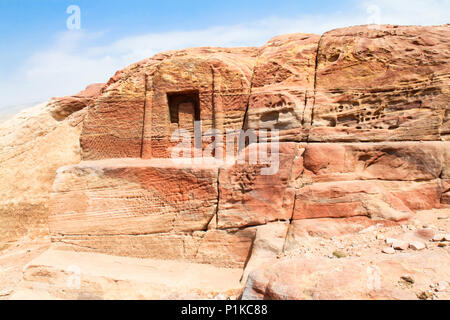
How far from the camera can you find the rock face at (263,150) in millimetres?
6594

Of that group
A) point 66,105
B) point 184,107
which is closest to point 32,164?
point 66,105

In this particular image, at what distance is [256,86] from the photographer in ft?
26.9

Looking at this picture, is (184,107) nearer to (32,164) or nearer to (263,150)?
(263,150)

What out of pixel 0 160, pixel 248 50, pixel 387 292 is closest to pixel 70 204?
pixel 0 160

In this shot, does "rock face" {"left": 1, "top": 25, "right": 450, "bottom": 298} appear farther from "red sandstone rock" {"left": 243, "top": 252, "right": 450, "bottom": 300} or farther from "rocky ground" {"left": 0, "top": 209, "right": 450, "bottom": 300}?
"red sandstone rock" {"left": 243, "top": 252, "right": 450, "bottom": 300}

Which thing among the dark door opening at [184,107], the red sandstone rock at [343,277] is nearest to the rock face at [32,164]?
the dark door opening at [184,107]

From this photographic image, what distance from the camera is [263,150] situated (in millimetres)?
7152

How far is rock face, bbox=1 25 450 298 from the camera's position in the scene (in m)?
6.59

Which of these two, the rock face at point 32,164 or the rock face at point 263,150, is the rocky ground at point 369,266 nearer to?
the rock face at point 263,150

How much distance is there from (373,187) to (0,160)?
9.48 m

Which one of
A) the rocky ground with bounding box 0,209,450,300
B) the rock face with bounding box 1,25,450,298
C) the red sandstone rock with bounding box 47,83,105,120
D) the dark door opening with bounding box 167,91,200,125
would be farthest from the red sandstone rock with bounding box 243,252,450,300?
the red sandstone rock with bounding box 47,83,105,120

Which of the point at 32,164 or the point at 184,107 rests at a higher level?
the point at 184,107

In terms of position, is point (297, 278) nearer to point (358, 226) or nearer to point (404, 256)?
point (404, 256)

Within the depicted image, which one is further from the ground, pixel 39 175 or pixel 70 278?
pixel 39 175
